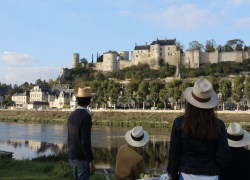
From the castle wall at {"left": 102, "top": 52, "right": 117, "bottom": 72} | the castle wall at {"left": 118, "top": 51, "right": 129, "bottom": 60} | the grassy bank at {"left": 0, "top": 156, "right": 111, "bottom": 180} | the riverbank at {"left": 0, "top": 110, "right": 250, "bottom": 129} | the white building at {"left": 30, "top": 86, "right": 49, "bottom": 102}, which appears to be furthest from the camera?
the castle wall at {"left": 118, "top": 51, "right": 129, "bottom": 60}

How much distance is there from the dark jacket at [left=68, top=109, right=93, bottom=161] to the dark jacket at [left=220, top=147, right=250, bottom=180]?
1856 millimetres

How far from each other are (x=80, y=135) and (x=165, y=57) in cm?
9487

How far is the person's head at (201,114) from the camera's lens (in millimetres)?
3264

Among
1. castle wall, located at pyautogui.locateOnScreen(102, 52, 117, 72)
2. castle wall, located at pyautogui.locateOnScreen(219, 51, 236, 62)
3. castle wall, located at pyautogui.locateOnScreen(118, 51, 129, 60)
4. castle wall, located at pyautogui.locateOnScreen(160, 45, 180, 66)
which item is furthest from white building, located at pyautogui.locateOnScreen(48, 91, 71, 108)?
castle wall, located at pyautogui.locateOnScreen(219, 51, 236, 62)

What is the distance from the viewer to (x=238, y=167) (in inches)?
151

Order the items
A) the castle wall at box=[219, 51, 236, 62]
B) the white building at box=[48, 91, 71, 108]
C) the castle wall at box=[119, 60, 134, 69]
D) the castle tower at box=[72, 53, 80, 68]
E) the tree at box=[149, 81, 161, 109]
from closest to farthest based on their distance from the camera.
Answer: the tree at box=[149, 81, 161, 109] < the white building at box=[48, 91, 71, 108] < the castle wall at box=[219, 51, 236, 62] < the castle wall at box=[119, 60, 134, 69] < the castle tower at box=[72, 53, 80, 68]

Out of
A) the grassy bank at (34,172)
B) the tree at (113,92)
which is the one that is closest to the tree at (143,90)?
the tree at (113,92)

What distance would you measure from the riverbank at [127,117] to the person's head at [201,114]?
33610 mm

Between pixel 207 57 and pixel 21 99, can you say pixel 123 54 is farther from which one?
pixel 21 99

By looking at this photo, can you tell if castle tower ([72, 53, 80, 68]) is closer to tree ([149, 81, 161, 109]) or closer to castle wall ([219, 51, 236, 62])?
castle wall ([219, 51, 236, 62])

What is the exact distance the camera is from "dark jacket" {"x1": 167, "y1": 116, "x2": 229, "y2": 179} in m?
3.28

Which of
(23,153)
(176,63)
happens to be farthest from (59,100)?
(23,153)

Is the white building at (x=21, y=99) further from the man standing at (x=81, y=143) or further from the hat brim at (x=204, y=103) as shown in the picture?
the hat brim at (x=204, y=103)

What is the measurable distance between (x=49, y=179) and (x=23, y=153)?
10.1 metres
